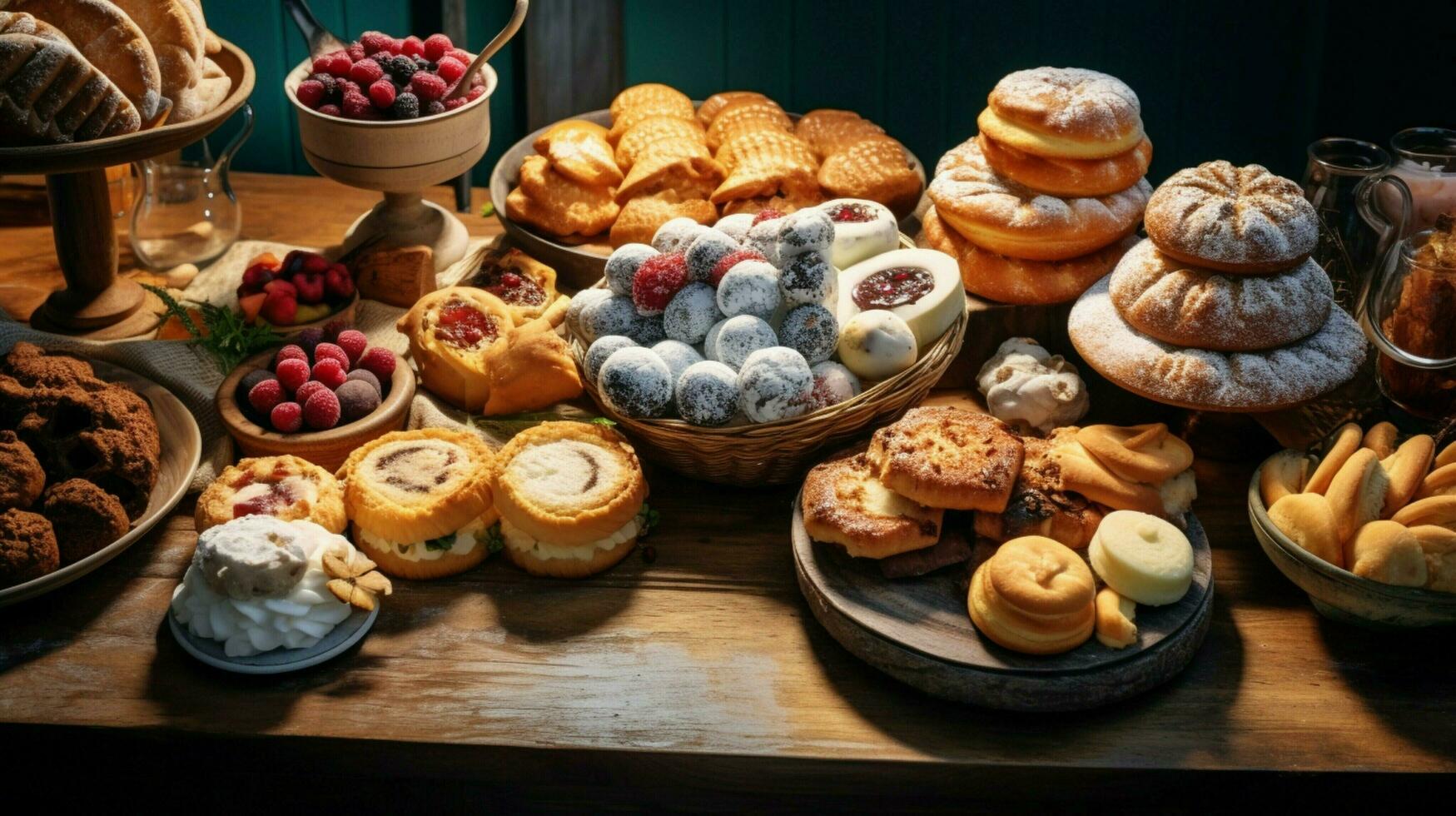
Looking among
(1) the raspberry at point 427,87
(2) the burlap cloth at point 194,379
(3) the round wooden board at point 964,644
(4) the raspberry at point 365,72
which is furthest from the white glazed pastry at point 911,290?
(4) the raspberry at point 365,72

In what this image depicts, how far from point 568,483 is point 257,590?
→ 21.5 inches

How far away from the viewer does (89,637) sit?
6.80 ft

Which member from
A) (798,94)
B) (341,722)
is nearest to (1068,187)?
(798,94)

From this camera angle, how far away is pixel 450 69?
9.12ft

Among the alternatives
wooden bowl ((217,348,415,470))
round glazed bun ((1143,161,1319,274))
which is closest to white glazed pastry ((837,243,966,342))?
round glazed bun ((1143,161,1319,274))

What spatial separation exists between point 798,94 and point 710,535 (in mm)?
1697

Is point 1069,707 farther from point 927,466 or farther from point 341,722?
point 341,722

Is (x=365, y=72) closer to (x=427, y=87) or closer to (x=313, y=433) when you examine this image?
(x=427, y=87)

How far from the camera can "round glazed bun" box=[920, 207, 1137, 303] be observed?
2.56m

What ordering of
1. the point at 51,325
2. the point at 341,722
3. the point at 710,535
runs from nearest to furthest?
the point at 341,722, the point at 710,535, the point at 51,325

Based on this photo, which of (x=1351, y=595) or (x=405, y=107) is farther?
(x=405, y=107)

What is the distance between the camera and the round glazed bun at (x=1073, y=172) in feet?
8.18

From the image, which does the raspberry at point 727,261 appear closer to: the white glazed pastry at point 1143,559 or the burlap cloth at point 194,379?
the burlap cloth at point 194,379

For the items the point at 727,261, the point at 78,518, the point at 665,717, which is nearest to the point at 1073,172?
the point at 727,261
